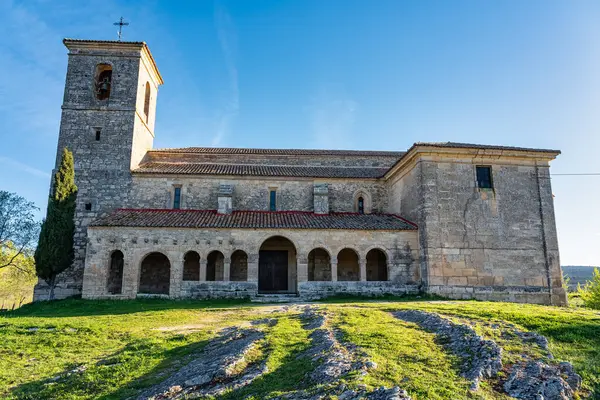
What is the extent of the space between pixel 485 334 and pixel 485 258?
37.6 feet

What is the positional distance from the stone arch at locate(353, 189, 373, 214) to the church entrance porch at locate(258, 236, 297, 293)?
4.63 m

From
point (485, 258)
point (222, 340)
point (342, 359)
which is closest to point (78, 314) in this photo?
point (222, 340)

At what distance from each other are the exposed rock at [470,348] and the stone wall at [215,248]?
985 cm

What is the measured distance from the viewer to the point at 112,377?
632 cm

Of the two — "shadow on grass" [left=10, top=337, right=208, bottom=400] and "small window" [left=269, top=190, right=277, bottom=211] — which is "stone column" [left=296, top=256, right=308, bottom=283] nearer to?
"small window" [left=269, top=190, right=277, bottom=211]

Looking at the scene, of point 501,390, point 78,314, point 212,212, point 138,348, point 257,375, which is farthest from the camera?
point 212,212

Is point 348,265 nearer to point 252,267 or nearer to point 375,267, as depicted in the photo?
point 375,267

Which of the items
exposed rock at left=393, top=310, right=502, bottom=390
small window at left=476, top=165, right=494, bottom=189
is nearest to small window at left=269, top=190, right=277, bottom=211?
small window at left=476, top=165, right=494, bottom=189

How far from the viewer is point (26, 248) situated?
24328 millimetres

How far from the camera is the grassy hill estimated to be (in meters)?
4.85

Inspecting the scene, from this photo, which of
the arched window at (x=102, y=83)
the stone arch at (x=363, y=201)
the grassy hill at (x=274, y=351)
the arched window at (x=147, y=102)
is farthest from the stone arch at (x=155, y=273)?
the stone arch at (x=363, y=201)

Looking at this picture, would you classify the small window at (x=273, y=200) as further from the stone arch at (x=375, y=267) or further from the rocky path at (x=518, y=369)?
the rocky path at (x=518, y=369)

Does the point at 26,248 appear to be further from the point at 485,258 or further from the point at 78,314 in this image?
the point at 485,258

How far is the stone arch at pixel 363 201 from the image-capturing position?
22.3m
